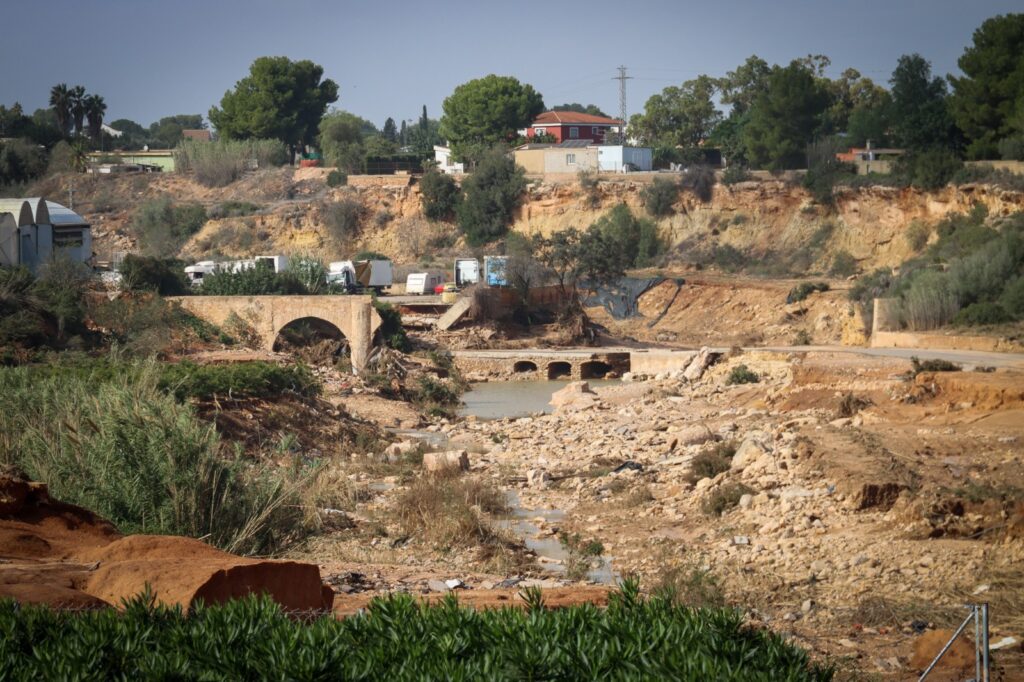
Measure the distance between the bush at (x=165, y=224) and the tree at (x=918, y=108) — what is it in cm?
3358

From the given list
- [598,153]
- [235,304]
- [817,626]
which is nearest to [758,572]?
[817,626]

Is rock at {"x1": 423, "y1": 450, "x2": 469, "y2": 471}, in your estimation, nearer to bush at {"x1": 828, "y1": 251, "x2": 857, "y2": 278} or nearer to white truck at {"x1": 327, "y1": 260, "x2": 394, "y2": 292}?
white truck at {"x1": 327, "y1": 260, "x2": 394, "y2": 292}

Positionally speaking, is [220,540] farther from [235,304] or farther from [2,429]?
[235,304]

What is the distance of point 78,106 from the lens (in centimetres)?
7825

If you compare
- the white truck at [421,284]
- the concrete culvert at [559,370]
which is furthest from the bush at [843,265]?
the white truck at [421,284]

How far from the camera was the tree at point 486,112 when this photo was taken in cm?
7344

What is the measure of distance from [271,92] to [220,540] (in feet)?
213

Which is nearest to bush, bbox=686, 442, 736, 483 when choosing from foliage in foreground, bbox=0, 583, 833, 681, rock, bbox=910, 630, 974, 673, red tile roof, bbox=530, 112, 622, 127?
rock, bbox=910, 630, 974, 673

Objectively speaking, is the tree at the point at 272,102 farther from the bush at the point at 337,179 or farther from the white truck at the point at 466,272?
the white truck at the point at 466,272

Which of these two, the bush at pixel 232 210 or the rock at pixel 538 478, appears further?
the bush at pixel 232 210

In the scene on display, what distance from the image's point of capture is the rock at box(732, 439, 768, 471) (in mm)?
20422

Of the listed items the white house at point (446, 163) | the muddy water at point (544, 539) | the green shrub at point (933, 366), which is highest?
the white house at point (446, 163)

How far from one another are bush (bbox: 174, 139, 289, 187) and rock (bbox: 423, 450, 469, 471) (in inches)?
1978

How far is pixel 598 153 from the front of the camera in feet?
205
